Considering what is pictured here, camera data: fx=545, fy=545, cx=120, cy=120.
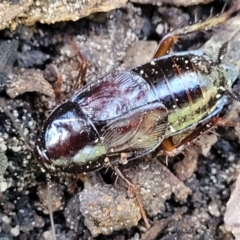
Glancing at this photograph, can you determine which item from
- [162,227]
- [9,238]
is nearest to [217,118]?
[162,227]

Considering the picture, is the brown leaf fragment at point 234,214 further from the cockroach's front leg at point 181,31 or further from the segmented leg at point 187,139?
Result: the cockroach's front leg at point 181,31

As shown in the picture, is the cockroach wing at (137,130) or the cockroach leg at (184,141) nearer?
the cockroach wing at (137,130)

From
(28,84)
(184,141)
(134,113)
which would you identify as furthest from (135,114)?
(28,84)

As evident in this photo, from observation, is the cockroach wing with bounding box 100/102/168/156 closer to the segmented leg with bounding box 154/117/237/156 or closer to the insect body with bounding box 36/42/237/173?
the insect body with bounding box 36/42/237/173

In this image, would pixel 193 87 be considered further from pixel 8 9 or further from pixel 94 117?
pixel 8 9

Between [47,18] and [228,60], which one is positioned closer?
[47,18]

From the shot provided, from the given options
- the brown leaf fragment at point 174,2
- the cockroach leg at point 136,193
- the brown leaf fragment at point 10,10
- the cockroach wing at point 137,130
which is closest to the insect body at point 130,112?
the cockroach wing at point 137,130

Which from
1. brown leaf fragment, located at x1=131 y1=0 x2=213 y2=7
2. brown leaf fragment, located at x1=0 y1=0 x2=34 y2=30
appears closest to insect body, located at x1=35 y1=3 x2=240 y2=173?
brown leaf fragment, located at x1=131 y1=0 x2=213 y2=7
